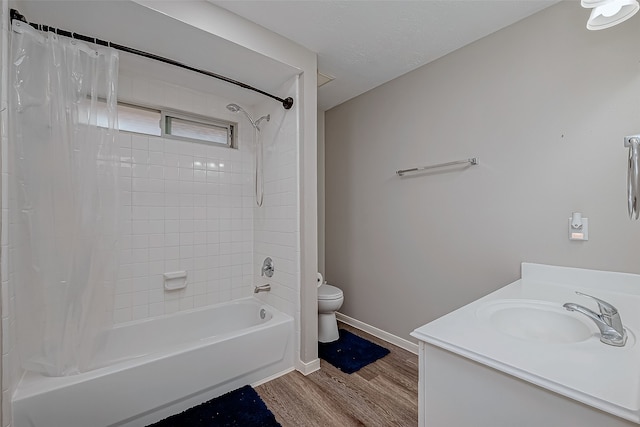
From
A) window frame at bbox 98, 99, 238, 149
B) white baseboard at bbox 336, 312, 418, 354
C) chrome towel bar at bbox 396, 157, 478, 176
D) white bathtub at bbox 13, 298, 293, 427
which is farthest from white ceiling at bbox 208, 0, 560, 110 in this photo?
white baseboard at bbox 336, 312, 418, 354

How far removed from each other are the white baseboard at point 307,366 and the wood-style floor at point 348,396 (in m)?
0.03

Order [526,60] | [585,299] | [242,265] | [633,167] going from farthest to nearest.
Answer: [242,265] < [526,60] < [585,299] < [633,167]

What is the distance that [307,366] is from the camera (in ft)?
6.51

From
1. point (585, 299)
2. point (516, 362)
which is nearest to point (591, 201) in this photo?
point (585, 299)

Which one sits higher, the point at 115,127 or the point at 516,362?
the point at 115,127

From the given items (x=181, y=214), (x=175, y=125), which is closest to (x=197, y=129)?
(x=175, y=125)

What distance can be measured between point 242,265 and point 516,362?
7.15 feet

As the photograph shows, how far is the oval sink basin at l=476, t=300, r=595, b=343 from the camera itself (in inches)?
44.2

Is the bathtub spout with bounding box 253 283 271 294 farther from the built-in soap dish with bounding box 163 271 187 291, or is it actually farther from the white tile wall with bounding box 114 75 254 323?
the built-in soap dish with bounding box 163 271 187 291

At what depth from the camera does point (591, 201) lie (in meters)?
1.45

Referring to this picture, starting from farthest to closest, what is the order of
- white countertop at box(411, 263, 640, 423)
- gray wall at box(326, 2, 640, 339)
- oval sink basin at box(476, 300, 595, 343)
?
1. gray wall at box(326, 2, 640, 339)
2. oval sink basin at box(476, 300, 595, 343)
3. white countertop at box(411, 263, 640, 423)

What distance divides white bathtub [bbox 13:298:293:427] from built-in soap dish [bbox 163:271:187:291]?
21 centimetres

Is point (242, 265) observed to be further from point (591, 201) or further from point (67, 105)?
point (591, 201)

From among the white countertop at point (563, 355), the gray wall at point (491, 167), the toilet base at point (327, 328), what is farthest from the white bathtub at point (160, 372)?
the white countertop at point (563, 355)
